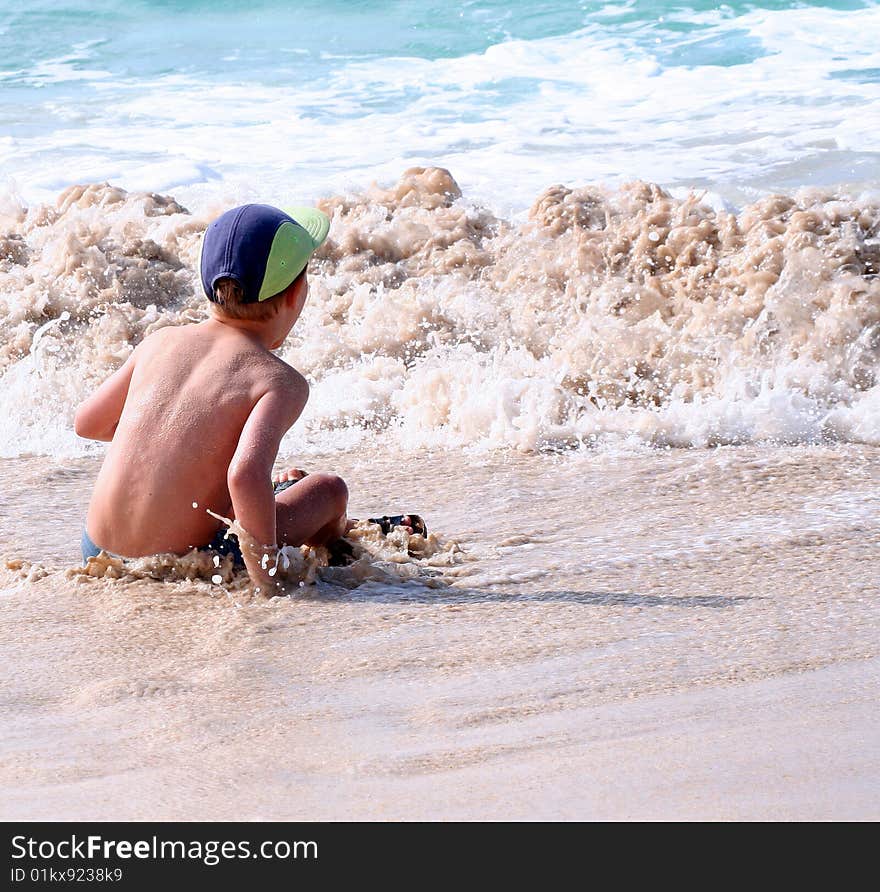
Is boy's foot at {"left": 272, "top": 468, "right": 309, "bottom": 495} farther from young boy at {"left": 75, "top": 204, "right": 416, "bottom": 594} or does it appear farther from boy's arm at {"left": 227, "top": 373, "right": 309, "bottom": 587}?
boy's arm at {"left": 227, "top": 373, "right": 309, "bottom": 587}

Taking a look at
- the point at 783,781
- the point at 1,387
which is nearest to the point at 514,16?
the point at 1,387

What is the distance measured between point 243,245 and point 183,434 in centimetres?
45

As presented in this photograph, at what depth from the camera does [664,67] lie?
1209 centimetres

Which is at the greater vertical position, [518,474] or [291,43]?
[291,43]

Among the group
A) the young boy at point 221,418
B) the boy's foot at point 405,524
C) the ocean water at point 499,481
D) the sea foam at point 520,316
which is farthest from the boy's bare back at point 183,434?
the sea foam at point 520,316

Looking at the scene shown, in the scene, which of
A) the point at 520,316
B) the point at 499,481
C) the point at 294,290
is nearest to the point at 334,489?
the point at 294,290

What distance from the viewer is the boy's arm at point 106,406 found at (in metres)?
3.02

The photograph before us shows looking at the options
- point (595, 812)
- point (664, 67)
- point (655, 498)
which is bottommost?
point (655, 498)

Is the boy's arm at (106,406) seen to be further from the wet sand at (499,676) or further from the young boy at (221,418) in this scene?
the wet sand at (499,676)

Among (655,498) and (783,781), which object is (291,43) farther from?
(783,781)

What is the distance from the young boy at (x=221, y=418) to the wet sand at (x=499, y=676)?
145 millimetres

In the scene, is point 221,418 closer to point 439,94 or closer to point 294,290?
point 294,290

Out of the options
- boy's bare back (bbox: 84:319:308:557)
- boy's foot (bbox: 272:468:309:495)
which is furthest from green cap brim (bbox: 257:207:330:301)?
boy's foot (bbox: 272:468:309:495)

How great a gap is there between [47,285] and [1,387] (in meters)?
0.95
